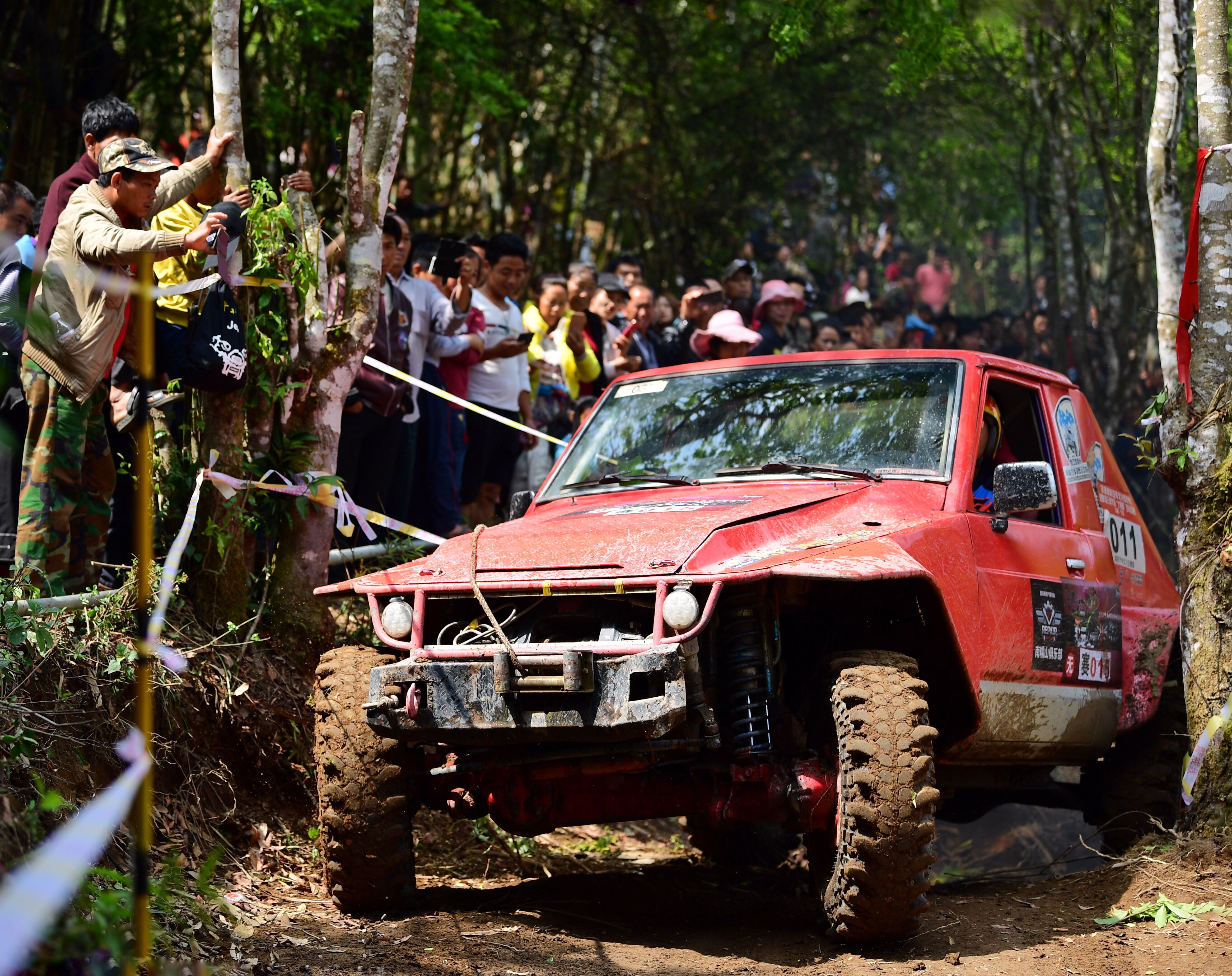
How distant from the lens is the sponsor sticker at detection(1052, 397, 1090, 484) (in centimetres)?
631

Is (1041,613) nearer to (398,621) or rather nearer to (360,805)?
(398,621)

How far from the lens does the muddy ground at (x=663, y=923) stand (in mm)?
4469

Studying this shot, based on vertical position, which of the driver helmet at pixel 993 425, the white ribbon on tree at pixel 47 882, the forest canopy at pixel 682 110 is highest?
the forest canopy at pixel 682 110

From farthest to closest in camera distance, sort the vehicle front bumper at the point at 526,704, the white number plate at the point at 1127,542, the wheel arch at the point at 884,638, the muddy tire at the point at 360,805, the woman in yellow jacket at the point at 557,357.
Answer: the woman in yellow jacket at the point at 557,357 → the white number plate at the point at 1127,542 → the wheel arch at the point at 884,638 → the muddy tire at the point at 360,805 → the vehicle front bumper at the point at 526,704

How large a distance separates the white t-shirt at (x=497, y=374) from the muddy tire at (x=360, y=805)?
4003 mm

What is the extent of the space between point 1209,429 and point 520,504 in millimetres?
2989

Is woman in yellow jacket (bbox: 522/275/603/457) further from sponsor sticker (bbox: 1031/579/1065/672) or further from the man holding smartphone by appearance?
sponsor sticker (bbox: 1031/579/1065/672)

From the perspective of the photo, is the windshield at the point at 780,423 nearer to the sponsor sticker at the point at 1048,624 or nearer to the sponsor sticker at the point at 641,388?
the sponsor sticker at the point at 641,388

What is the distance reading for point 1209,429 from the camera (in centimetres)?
600

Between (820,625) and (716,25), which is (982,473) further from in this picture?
(716,25)

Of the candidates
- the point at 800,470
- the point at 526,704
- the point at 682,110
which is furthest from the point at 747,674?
the point at 682,110

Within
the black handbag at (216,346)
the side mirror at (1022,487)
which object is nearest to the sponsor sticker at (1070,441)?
the side mirror at (1022,487)

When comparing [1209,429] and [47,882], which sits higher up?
[1209,429]

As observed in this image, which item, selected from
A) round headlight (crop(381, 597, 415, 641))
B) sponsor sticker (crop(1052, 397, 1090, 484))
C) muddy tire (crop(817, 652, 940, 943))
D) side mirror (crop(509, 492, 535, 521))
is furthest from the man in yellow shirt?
sponsor sticker (crop(1052, 397, 1090, 484))
